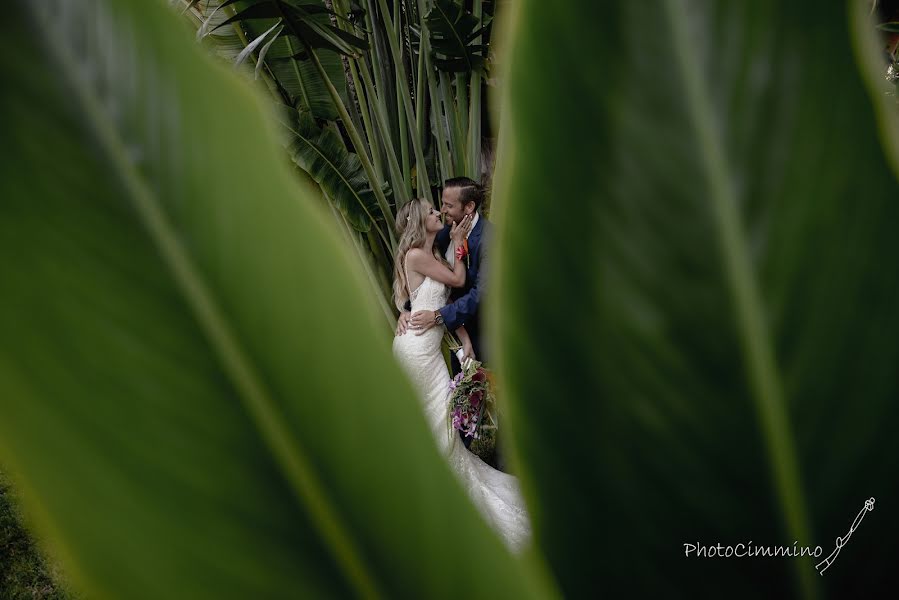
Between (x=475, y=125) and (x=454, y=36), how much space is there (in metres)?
0.48

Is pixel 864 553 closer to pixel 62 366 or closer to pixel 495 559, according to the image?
pixel 495 559

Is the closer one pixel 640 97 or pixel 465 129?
pixel 640 97

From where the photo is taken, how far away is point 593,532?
0.19 meters

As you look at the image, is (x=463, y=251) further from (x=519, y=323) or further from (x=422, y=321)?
(x=519, y=323)

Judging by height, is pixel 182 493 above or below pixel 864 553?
above

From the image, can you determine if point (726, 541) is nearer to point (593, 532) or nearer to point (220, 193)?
point (593, 532)

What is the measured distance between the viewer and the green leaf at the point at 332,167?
2381 millimetres

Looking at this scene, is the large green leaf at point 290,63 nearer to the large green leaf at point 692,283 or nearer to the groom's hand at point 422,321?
the groom's hand at point 422,321

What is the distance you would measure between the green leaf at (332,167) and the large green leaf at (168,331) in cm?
231

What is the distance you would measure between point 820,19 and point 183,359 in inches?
7.5

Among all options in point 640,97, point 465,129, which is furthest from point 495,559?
point 465,129

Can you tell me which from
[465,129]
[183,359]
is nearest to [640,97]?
[183,359]
